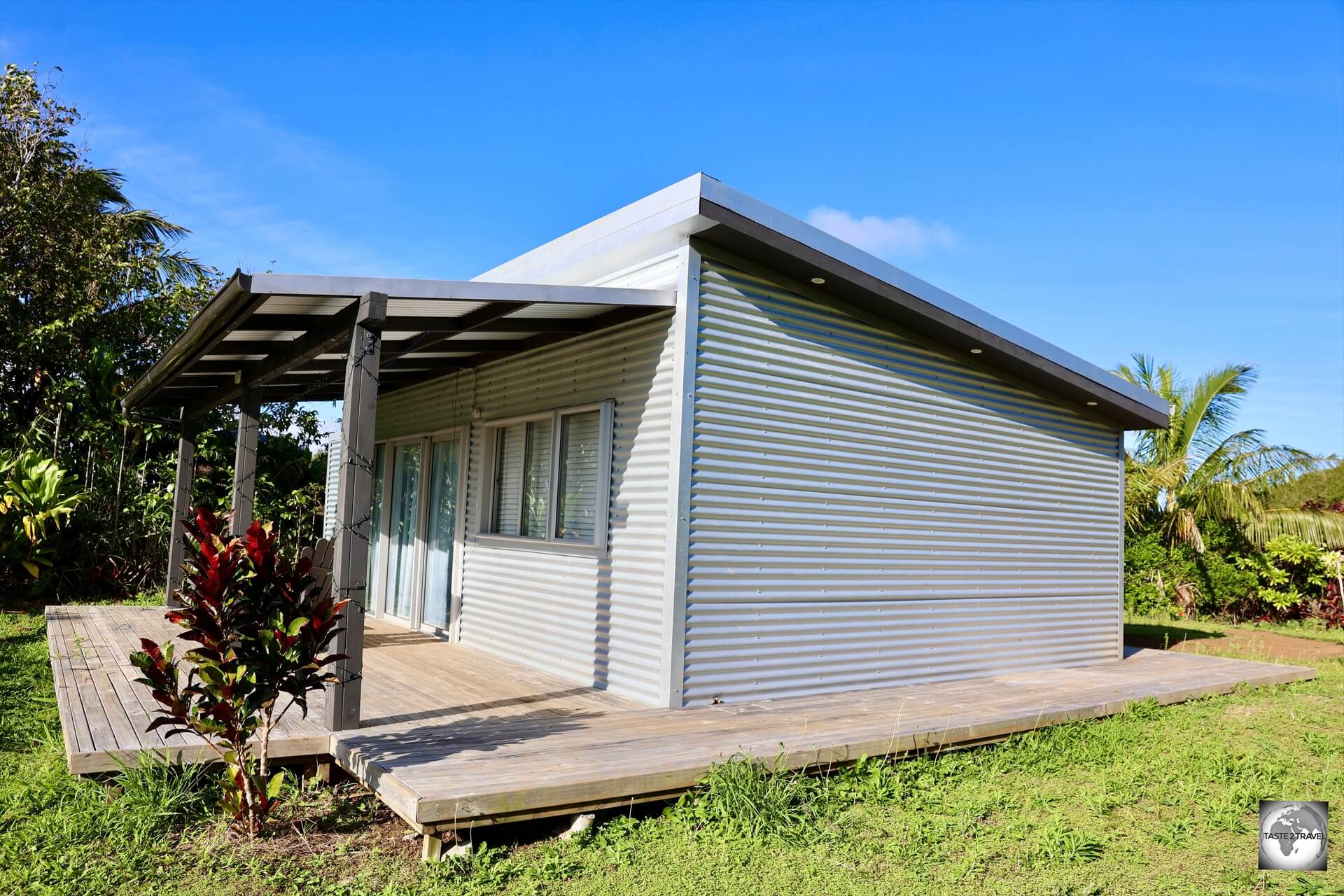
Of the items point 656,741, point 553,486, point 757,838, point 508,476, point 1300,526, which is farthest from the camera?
point 1300,526

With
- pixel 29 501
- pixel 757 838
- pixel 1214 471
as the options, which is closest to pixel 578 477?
pixel 757 838

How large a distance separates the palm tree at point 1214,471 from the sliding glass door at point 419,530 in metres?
12.1

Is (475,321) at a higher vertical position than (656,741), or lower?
higher

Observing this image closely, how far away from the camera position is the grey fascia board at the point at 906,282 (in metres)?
5.94

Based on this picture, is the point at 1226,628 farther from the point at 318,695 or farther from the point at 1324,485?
the point at 318,695

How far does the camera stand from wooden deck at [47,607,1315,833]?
4098 mm

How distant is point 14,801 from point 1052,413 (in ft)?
28.0

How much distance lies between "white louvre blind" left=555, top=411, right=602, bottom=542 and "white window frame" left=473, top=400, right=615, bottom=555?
0.04 meters

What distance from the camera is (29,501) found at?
1066cm

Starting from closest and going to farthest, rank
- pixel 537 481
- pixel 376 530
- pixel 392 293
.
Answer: pixel 392 293
pixel 537 481
pixel 376 530

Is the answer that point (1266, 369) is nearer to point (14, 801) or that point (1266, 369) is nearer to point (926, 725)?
point (926, 725)

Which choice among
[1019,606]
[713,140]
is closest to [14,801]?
[1019,606]

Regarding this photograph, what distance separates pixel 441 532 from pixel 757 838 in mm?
5983

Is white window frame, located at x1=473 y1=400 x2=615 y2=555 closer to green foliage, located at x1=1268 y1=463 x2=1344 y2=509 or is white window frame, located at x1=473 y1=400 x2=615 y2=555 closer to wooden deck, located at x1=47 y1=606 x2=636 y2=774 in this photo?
wooden deck, located at x1=47 y1=606 x2=636 y2=774
